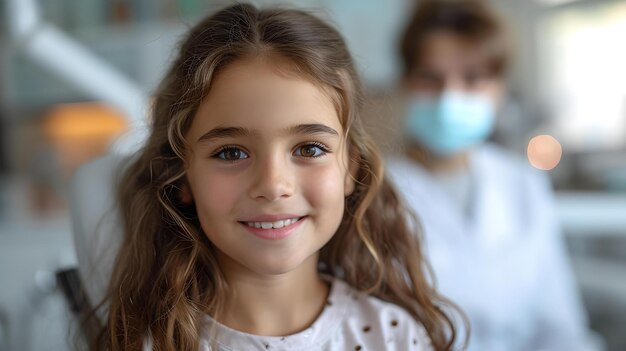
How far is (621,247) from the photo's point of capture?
2131 mm

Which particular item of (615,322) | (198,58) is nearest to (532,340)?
(615,322)

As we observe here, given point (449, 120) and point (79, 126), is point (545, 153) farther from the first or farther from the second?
point (79, 126)

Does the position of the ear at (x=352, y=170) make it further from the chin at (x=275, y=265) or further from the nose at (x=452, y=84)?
the nose at (x=452, y=84)

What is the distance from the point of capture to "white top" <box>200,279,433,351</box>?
2.53ft

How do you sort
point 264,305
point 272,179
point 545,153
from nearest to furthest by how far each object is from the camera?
1. point 272,179
2. point 264,305
3. point 545,153

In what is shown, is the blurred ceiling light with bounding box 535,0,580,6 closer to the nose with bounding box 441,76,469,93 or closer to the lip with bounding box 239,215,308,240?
the nose with bounding box 441,76,469,93

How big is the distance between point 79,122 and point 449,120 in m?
2.66

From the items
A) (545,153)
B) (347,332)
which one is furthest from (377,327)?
(545,153)

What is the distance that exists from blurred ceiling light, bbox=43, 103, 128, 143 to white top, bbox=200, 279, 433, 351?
2906 mm

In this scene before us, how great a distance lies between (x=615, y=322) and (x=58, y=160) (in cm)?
276

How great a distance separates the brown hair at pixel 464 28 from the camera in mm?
1327

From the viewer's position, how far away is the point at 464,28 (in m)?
1.33

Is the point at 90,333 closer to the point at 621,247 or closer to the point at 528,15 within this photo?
the point at 621,247

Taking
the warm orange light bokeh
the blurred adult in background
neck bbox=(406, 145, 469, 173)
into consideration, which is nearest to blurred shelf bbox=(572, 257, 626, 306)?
the blurred adult in background
